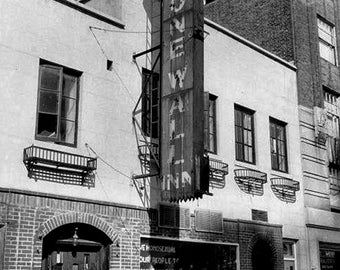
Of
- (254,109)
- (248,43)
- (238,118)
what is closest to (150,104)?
(238,118)

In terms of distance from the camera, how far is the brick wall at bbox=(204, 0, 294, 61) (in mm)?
20328

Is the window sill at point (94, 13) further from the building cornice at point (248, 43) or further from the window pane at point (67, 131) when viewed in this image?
the building cornice at point (248, 43)

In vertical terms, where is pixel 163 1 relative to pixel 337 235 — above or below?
above

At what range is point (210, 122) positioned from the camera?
1565 centimetres

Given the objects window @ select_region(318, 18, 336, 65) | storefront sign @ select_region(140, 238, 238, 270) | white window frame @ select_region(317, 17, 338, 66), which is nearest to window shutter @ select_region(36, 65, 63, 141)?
storefront sign @ select_region(140, 238, 238, 270)

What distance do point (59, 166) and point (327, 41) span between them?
1400cm

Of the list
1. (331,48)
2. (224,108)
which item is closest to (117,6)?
(224,108)

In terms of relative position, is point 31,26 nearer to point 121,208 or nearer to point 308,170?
point 121,208

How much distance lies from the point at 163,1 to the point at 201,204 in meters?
5.26

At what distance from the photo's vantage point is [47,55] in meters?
12.1

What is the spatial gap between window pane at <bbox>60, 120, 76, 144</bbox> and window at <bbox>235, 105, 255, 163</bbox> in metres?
5.76

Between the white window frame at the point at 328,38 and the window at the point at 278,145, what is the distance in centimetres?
468

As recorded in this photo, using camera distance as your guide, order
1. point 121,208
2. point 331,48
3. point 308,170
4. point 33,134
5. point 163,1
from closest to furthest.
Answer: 1. point 33,134
2. point 121,208
3. point 163,1
4. point 308,170
5. point 331,48

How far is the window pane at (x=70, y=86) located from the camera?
12500 mm
